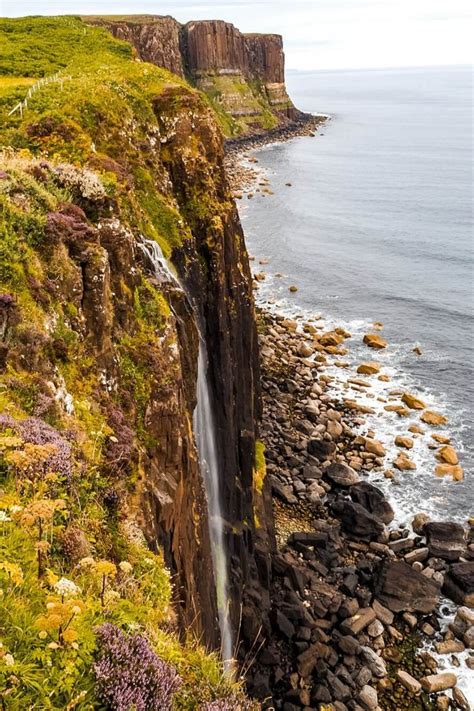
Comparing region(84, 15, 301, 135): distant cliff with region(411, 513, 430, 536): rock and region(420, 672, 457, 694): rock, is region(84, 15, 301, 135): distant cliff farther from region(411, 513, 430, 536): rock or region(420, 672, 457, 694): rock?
region(420, 672, 457, 694): rock

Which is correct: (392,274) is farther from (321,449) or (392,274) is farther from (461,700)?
(461,700)

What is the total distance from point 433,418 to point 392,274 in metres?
30.2

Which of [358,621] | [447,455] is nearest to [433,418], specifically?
[447,455]

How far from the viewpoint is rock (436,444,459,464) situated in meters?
36.1

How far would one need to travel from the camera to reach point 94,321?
12.5m

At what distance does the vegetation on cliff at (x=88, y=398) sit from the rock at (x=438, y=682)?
45.2 feet

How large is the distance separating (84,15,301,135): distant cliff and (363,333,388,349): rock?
109509 millimetres

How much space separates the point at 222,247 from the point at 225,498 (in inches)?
418

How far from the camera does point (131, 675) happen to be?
5441mm

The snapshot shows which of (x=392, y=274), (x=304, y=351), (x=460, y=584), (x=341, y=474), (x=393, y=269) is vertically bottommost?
(x=460, y=584)

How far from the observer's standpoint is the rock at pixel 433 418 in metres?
40.4

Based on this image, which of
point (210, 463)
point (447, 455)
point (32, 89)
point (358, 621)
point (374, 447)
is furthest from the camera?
point (374, 447)

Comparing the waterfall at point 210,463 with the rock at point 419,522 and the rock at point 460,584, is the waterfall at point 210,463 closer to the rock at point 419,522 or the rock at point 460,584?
the rock at point 460,584

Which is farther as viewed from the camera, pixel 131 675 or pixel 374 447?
pixel 374 447
